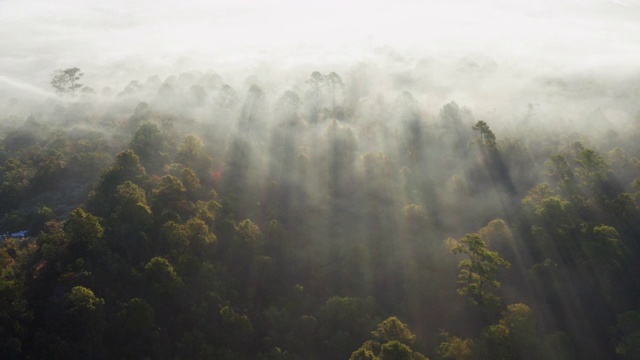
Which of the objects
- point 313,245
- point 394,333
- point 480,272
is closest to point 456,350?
point 394,333

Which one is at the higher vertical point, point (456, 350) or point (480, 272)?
point (480, 272)

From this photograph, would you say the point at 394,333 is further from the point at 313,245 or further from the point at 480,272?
the point at 313,245

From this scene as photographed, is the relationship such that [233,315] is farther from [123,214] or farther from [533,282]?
[533,282]

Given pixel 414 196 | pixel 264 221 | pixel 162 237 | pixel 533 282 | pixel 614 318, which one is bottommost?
pixel 614 318

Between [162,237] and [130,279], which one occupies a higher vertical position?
[162,237]

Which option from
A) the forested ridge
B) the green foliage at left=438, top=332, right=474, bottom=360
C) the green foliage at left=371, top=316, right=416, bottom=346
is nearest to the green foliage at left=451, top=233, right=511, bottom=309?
the forested ridge

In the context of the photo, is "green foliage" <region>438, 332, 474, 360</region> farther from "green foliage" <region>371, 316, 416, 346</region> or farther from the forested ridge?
"green foliage" <region>371, 316, 416, 346</region>

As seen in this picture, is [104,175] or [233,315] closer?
[233,315]

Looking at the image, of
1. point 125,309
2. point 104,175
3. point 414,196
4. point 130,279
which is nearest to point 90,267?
point 130,279

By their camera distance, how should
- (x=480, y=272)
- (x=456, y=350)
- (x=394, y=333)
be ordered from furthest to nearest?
(x=480, y=272) < (x=456, y=350) < (x=394, y=333)
